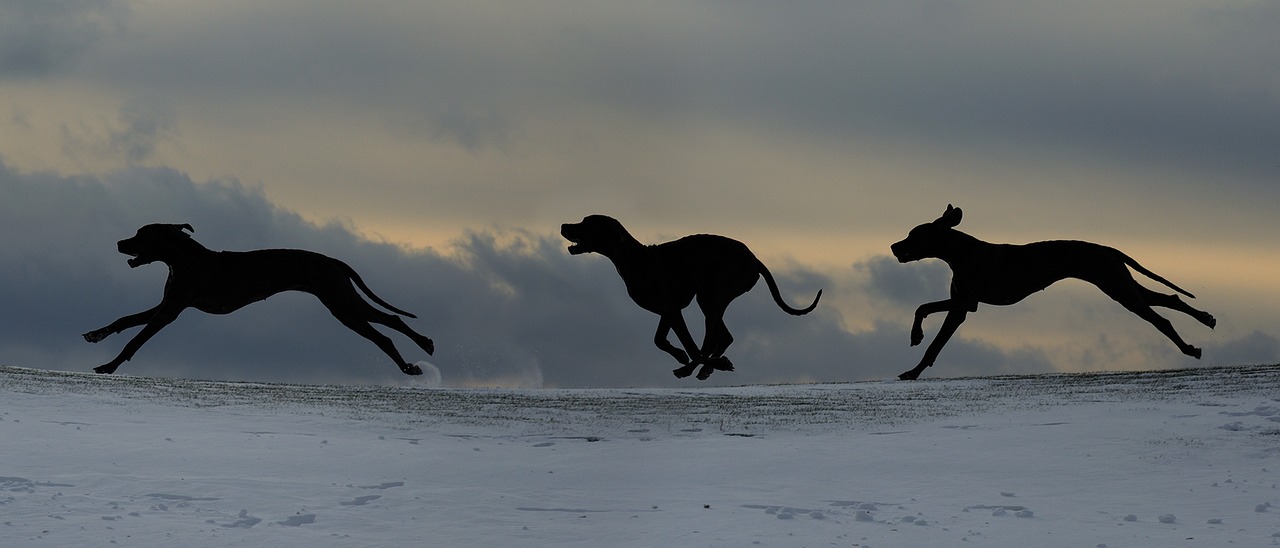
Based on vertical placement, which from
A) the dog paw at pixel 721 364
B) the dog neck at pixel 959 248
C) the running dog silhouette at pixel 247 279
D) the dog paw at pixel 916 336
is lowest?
the dog paw at pixel 721 364

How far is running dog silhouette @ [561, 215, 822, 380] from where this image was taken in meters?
13.5

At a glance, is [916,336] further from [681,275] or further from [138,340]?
[138,340]

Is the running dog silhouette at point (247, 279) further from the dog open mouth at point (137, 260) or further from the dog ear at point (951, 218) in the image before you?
the dog ear at point (951, 218)

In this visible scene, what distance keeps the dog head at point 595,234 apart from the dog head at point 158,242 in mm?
4063

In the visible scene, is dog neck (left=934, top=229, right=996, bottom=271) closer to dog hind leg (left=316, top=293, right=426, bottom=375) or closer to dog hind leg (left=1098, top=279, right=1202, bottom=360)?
dog hind leg (left=1098, top=279, right=1202, bottom=360)

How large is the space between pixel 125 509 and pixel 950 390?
8.23 metres

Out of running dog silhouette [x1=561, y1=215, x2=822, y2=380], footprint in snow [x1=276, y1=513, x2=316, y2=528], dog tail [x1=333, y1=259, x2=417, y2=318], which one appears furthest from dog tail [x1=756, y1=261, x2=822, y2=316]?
footprint in snow [x1=276, y1=513, x2=316, y2=528]

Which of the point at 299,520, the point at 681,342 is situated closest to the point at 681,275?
the point at 681,342

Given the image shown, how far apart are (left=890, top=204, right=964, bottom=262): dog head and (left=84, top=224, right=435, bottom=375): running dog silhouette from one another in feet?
17.5

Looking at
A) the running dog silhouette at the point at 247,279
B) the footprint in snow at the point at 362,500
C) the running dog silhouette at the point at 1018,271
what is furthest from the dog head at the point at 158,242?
the running dog silhouette at the point at 1018,271

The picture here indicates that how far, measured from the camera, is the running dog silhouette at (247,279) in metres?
13.4

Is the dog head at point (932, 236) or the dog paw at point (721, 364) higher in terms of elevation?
the dog head at point (932, 236)

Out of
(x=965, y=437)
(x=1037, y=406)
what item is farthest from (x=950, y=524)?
(x=1037, y=406)

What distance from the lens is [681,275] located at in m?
13.9
